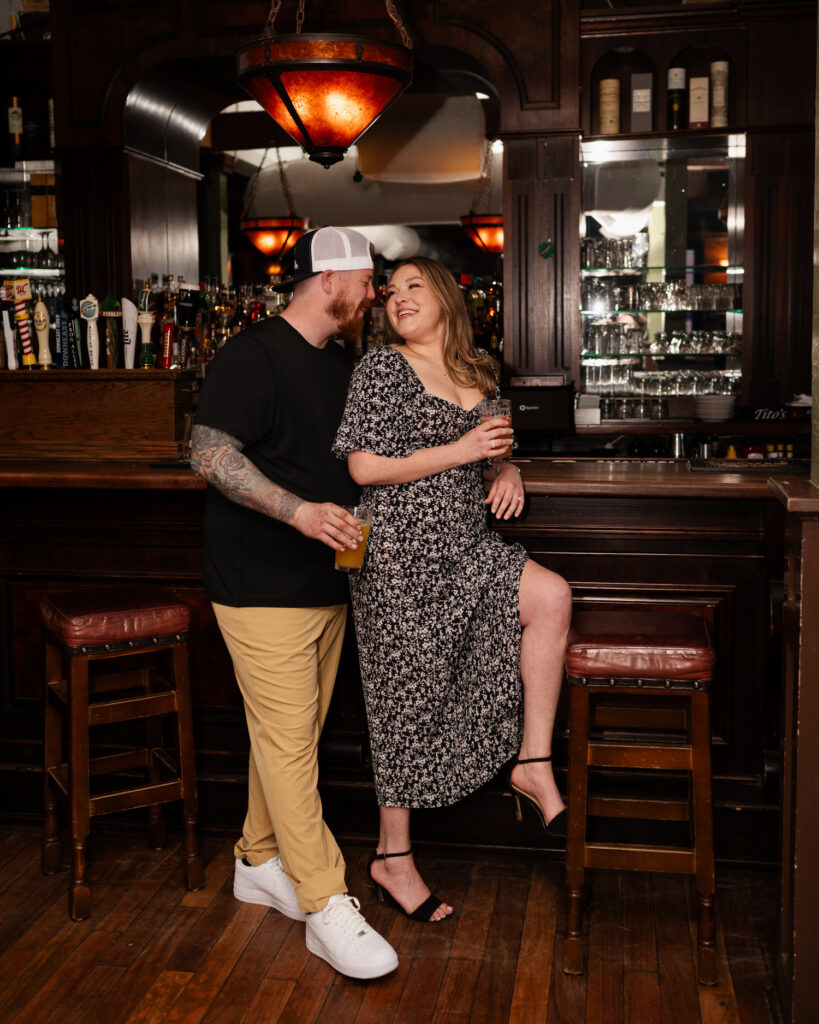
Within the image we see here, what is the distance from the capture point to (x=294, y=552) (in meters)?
2.66

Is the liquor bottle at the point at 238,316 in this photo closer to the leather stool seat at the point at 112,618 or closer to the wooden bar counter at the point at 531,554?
the wooden bar counter at the point at 531,554

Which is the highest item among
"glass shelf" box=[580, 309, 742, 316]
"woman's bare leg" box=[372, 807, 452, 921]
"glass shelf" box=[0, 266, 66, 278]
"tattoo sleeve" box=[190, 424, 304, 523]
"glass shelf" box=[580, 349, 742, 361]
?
"glass shelf" box=[0, 266, 66, 278]

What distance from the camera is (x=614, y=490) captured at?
288 cm

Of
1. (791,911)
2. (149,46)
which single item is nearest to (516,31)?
(149,46)

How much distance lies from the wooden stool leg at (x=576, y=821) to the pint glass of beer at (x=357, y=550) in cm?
58

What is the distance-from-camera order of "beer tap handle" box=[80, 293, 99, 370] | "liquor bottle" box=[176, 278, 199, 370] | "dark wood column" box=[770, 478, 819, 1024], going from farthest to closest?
"liquor bottle" box=[176, 278, 199, 370] → "beer tap handle" box=[80, 293, 99, 370] → "dark wood column" box=[770, 478, 819, 1024]

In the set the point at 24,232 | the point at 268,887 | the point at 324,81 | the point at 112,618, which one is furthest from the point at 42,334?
the point at 24,232

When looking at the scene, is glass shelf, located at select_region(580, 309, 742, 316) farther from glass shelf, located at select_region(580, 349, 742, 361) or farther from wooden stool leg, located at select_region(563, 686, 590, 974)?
wooden stool leg, located at select_region(563, 686, 590, 974)

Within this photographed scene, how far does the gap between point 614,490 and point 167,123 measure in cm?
405

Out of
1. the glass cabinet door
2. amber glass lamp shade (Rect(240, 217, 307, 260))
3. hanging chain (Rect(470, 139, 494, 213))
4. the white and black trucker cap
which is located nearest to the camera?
the white and black trucker cap

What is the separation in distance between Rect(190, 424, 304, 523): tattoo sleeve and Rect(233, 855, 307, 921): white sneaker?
0.95m

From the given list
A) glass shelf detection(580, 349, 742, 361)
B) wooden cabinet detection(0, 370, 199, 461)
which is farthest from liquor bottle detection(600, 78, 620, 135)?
wooden cabinet detection(0, 370, 199, 461)

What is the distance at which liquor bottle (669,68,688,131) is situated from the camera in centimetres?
535

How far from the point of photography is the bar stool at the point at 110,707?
→ 281cm
